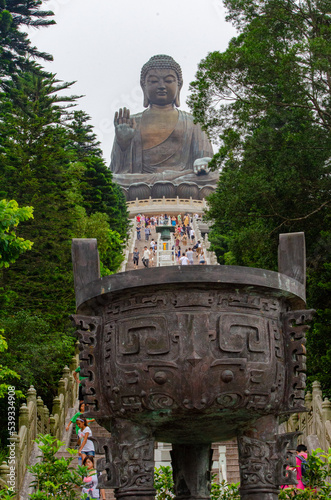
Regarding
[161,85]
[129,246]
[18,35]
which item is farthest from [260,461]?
[161,85]

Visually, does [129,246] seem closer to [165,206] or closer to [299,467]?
[165,206]

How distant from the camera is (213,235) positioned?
2612 centimetres

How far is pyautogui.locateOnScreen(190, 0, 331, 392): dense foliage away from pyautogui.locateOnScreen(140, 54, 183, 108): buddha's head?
31.2 m

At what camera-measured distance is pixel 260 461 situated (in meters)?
4.55

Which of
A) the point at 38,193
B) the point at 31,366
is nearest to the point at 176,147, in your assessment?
the point at 38,193

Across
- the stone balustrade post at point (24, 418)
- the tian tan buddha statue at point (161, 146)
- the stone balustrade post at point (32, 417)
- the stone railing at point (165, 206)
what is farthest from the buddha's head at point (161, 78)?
the stone balustrade post at point (24, 418)

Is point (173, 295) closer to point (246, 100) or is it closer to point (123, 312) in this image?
point (123, 312)

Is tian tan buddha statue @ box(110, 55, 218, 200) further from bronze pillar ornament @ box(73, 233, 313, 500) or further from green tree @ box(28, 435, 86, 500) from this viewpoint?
bronze pillar ornament @ box(73, 233, 313, 500)

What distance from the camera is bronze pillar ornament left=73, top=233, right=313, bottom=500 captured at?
173 inches

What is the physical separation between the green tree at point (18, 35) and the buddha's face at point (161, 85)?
26299mm

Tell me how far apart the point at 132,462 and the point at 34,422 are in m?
4.99

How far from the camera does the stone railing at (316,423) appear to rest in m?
8.13

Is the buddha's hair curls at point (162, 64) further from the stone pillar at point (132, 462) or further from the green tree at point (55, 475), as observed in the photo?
the stone pillar at point (132, 462)

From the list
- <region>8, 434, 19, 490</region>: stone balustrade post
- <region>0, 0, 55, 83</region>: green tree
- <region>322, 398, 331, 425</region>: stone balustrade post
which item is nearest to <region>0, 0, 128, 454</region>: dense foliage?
<region>0, 0, 55, 83</region>: green tree
